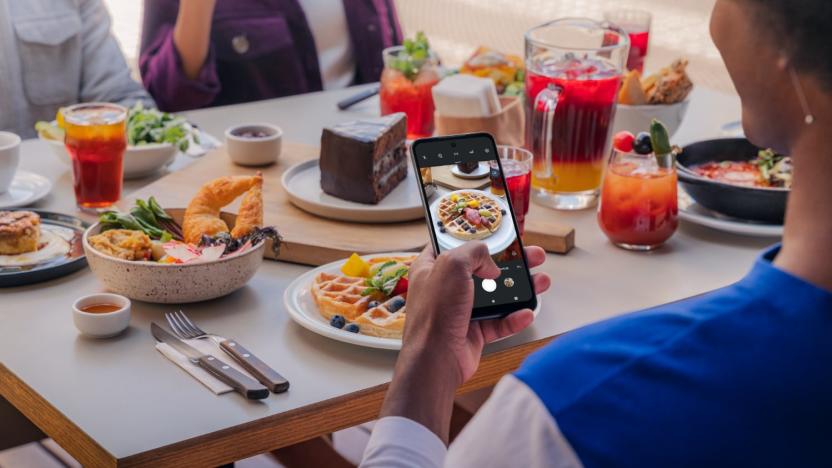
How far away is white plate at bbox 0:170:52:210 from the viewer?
70.2 inches

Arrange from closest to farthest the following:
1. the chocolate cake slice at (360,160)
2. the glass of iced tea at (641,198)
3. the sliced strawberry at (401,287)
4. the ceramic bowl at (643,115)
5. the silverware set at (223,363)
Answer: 1. the silverware set at (223,363)
2. the sliced strawberry at (401,287)
3. the glass of iced tea at (641,198)
4. the chocolate cake slice at (360,160)
5. the ceramic bowl at (643,115)

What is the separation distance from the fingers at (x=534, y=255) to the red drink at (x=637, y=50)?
1.17 m

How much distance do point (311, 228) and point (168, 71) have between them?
1.15m

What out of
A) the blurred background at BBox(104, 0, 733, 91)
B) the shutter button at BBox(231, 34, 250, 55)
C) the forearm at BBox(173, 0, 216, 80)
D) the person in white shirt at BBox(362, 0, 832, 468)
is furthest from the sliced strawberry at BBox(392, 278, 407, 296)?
the blurred background at BBox(104, 0, 733, 91)

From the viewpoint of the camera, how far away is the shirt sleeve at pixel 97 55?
2.67m

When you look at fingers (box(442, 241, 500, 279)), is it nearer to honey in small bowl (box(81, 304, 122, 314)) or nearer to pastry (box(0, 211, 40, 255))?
honey in small bowl (box(81, 304, 122, 314))

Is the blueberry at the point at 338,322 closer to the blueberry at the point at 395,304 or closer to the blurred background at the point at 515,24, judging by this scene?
the blueberry at the point at 395,304

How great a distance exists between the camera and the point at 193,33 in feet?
8.54

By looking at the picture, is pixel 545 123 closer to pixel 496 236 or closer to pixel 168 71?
pixel 496 236

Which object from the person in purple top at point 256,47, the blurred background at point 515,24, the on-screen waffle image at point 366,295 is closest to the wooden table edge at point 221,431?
the on-screen waffle image at point 366,295

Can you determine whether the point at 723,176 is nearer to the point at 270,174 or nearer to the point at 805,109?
the point at 270,174

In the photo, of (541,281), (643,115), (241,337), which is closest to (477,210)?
(541,281)

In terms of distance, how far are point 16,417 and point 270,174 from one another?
24.0 inches

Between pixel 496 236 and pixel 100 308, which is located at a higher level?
pixel 496 236
